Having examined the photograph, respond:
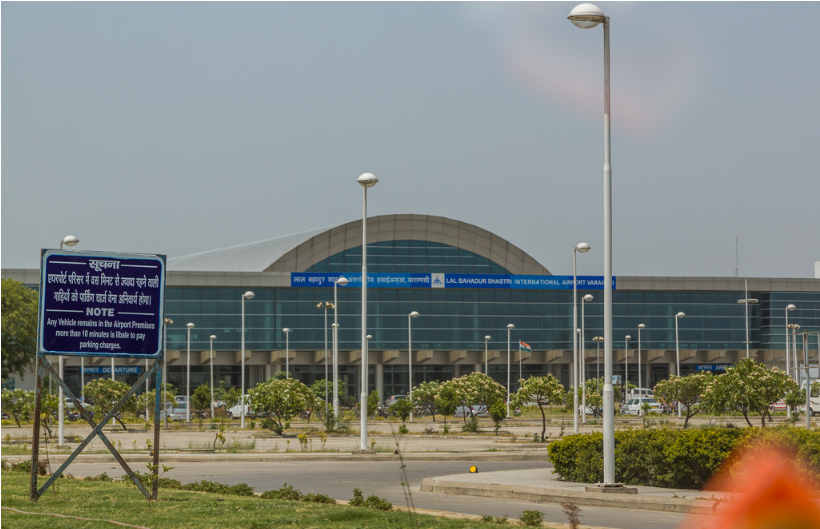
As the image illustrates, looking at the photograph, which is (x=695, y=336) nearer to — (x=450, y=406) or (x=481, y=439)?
(x=450, y=406)

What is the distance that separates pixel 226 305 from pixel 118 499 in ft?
208

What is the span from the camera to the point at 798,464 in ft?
48.2

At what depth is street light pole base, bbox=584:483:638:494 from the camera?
14641 millimetres

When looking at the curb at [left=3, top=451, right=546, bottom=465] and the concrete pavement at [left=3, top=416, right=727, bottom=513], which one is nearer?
the concrete pavement at [left=3, top=416, right=727, bottom=513]

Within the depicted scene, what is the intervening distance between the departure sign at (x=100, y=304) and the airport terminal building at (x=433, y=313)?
6134cm

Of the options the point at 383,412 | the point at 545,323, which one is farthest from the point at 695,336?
the point at 383,412

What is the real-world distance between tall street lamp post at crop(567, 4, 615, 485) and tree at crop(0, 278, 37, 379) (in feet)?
122

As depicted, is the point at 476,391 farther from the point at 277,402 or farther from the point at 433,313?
the point at 433,313

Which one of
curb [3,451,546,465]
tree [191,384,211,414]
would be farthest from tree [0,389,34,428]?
curb [3,451,546,465]

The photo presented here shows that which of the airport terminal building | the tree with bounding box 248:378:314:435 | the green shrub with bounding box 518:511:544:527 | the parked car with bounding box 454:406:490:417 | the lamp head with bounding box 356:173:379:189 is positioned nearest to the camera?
the green shrub with bounding box 518:511:544:527

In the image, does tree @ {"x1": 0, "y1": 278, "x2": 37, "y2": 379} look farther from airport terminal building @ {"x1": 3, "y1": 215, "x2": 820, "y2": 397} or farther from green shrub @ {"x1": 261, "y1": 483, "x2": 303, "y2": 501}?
green shrub @ {"x1": 261, "y1": 483, "x2": 303, "y2": 501}

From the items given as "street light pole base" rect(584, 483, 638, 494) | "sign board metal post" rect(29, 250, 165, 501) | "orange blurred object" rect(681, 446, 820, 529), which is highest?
"sign board metal post" rect(29, 250, 165, 501)

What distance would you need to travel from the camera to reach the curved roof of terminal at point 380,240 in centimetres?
7956

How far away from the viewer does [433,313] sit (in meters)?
78.9
